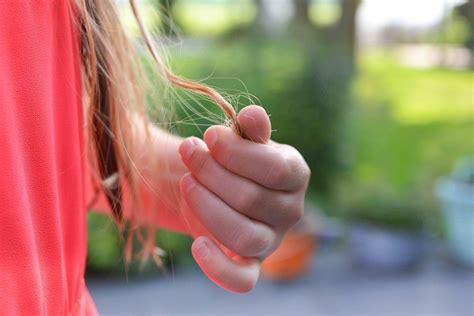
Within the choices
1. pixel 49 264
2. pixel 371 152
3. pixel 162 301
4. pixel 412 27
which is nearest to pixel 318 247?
pixel 371 152

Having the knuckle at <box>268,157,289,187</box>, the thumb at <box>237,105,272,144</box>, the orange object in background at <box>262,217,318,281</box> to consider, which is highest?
the thumb at <box>237,105,272,144</box>

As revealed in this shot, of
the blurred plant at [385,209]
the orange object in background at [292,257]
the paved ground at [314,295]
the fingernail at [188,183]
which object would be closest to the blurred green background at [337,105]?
the blurred plant at [385,209]

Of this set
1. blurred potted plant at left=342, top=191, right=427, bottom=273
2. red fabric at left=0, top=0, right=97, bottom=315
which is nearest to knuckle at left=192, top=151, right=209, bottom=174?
red fabric at left=0, top=0, right=97, bottom=315

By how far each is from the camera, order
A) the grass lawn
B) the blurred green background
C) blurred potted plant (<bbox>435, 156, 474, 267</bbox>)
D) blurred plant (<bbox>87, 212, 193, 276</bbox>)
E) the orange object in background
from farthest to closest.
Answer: the grass lawn, the blurred green background, blurred potted plant (<bbox>435, 156, 474, 267</bbox>), the orange object in background, blurred plant (<bbox>87, 212, 193, 276</bbox>)

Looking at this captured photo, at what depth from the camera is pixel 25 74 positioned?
0.60 m

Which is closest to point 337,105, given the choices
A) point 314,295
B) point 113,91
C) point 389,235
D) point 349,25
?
point 349,25

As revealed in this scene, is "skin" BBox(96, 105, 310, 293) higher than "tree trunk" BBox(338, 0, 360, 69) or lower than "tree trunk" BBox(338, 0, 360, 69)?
higher

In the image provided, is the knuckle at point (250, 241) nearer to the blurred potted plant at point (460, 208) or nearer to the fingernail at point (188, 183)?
the fingernail at point (188, 183)

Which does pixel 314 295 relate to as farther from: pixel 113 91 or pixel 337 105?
pixel 113 91

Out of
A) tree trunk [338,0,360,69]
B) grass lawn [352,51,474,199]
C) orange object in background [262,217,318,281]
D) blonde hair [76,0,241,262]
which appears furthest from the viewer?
tree trunk [338,0,360,69]

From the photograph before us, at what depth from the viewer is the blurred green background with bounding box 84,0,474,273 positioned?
13.1ft

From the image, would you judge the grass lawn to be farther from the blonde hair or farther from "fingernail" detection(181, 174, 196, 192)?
"fingernail" detection(181, 174, 196, 192)

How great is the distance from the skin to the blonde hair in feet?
0.25

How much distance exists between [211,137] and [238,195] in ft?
0.21
